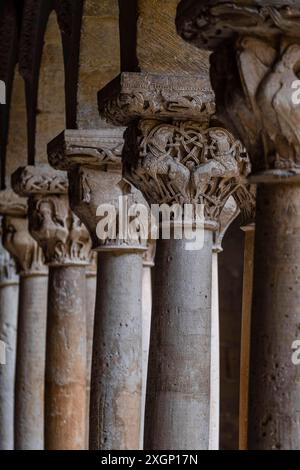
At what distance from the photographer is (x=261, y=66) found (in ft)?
15.0

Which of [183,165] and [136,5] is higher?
[136,5]

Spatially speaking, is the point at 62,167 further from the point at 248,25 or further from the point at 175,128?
the point at 248,25

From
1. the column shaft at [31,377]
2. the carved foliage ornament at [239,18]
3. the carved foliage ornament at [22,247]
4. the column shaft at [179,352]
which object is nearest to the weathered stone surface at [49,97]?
the carved foliage ornament at [22,247]

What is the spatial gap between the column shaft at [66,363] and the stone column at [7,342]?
74.2 inches

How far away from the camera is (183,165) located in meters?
6.58

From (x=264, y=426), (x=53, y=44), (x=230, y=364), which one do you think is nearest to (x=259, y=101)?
(x=264, y=426)

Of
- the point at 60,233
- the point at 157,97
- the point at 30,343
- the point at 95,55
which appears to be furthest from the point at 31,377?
the point at 157,97

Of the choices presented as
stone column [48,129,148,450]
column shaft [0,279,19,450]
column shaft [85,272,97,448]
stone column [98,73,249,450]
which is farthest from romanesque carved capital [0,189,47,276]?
stone column [98,73,249,450]

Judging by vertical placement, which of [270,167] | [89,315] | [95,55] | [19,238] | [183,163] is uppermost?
[95,55]

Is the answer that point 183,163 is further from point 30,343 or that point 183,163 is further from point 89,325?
point 30,343

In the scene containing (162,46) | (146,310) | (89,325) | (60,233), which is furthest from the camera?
(89,325)

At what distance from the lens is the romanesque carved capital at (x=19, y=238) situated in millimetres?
11008

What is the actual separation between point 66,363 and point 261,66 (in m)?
5.21
